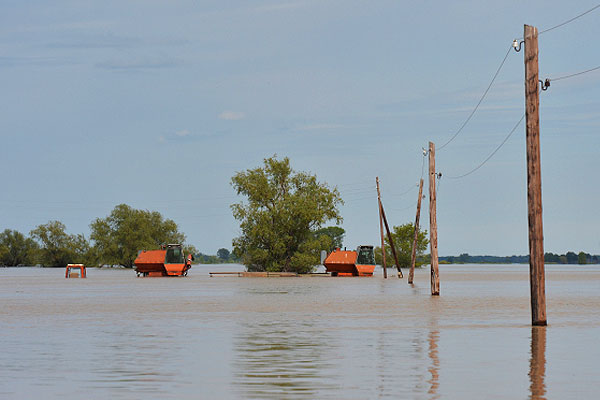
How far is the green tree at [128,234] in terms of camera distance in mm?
163250

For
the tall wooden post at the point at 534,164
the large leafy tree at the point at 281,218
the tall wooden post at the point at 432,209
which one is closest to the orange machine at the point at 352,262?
the large leafy tree at the point at 281,218

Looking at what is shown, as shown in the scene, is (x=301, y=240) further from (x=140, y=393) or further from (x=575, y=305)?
(x=140, y=393)

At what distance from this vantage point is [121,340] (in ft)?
69.3

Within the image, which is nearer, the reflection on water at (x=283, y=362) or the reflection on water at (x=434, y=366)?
the reflection on water at (x=434, y=366)

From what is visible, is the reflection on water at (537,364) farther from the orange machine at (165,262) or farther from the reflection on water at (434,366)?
the orange machine at (165,262)

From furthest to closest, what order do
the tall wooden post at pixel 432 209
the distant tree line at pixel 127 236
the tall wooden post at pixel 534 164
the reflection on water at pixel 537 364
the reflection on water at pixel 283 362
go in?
the distant tree line at pixel 127 236 < the tall wooden post at pixel 432 209 < the tall wooden post at pixel 534 164 < the reflection on water at pixel 283 362 < the reflection on water at pixel 537 364

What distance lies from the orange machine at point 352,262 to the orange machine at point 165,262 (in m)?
15.1

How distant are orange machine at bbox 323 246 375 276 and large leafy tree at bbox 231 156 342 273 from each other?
180 inches

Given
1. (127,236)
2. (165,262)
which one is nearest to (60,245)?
(127,236)

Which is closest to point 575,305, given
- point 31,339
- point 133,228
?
point 31,339

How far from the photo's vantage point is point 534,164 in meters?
24.2

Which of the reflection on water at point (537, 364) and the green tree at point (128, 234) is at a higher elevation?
the green tree at point (128, 234)

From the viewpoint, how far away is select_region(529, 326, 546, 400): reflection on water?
41.5ft

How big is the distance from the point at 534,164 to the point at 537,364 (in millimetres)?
9131
